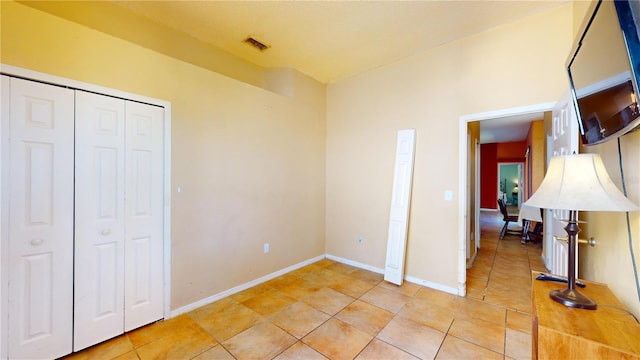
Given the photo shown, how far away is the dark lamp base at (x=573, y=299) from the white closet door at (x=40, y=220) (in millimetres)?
3045

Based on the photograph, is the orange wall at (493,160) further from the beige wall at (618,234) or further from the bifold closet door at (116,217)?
the bifold closet door at (116,217)

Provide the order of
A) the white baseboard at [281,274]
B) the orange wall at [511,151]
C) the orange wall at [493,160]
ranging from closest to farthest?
the white baseboard at [281,274], the orange wall at [511,151], the orange wall at [493,160]

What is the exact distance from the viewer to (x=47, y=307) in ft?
5.76

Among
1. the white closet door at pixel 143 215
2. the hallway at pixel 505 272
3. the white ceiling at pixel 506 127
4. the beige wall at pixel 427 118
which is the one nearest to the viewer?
Answer: the white closet door at pixel 143 215

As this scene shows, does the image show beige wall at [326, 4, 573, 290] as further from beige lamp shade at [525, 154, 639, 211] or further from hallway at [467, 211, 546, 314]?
beige lamp shade at [525, 154, 639, 211]

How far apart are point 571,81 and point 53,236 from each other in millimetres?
3659

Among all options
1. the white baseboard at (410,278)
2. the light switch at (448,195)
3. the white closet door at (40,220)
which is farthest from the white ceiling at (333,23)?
the white baseboard at (410,278)

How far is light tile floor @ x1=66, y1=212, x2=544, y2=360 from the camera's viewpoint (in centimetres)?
188

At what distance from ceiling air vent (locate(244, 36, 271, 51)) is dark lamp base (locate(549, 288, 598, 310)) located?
10.6ft

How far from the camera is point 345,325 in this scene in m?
2.22

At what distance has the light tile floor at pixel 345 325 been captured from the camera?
6.17 ft

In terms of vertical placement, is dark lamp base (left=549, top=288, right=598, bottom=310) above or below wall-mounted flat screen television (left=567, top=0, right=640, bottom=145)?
below

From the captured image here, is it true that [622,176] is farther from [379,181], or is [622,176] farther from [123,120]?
[123,120]

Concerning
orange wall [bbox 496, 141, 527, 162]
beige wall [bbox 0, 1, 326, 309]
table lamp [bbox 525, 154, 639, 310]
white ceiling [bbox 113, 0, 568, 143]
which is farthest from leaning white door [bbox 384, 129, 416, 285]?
orange wall [bbox 496, 141, 527, 162]
